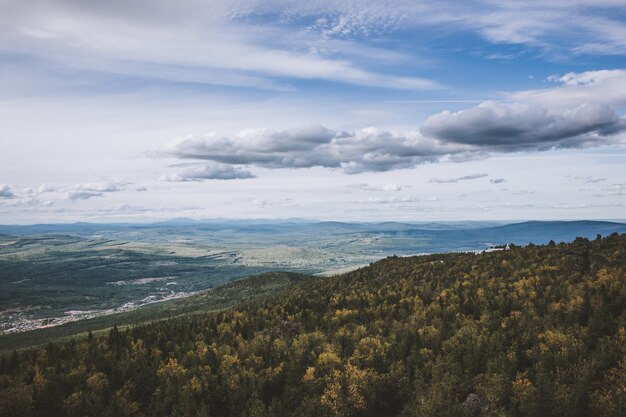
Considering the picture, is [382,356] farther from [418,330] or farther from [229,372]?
[229,372]

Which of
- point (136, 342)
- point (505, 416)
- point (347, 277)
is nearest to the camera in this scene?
point (505, 416)

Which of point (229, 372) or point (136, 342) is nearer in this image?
point (229, 372)

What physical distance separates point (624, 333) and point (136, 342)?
10489 centimetres

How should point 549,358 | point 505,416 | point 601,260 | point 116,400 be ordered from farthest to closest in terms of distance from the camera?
point 601,260 → point 116,400 → point 549,358 → point 505,416

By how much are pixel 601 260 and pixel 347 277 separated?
316ft

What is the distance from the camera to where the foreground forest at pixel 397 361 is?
63.0m

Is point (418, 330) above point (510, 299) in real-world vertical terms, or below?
below

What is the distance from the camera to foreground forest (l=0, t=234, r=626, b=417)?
207 feet

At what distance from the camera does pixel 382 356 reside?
270 ft

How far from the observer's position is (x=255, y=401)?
226 feet

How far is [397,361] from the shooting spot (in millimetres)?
80000

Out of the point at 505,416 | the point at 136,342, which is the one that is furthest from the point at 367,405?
the point at 136,342

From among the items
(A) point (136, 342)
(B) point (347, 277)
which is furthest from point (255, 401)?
(B) point (347, 277)

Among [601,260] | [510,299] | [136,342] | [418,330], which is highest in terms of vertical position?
[601,260]
